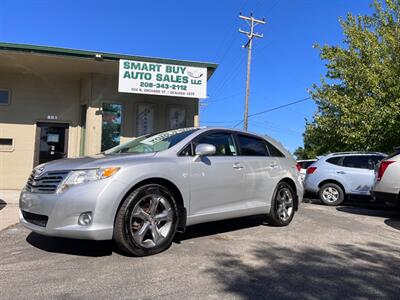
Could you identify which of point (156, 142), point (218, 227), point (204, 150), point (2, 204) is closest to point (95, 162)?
point (156, 142)

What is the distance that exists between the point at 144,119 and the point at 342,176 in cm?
606

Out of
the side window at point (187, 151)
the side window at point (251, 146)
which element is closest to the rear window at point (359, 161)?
the side window at point (251, 146)

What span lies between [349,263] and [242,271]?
56.3 inches

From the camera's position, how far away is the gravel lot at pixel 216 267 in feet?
14.1

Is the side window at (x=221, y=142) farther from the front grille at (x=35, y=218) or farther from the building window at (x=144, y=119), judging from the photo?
the building window at (x=144, y=119)

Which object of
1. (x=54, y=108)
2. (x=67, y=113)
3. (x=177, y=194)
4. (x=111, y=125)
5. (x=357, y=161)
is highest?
(x=54, y=108)

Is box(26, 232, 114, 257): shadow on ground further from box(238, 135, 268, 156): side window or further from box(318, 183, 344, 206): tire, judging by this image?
box(318, 183, 344, 206): tire

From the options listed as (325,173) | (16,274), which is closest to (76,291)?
(16,274)

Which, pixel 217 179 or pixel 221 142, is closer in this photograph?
pixel 217 179

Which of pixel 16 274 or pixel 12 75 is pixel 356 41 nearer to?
pixel 12 75

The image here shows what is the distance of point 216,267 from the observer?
5.08 metres

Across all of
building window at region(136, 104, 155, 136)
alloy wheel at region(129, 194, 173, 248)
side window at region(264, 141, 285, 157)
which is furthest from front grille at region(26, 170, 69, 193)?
building window at region(136, 104, 155, 136)

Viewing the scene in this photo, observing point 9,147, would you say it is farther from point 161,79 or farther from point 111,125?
point 161,79

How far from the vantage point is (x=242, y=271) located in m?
4.96
